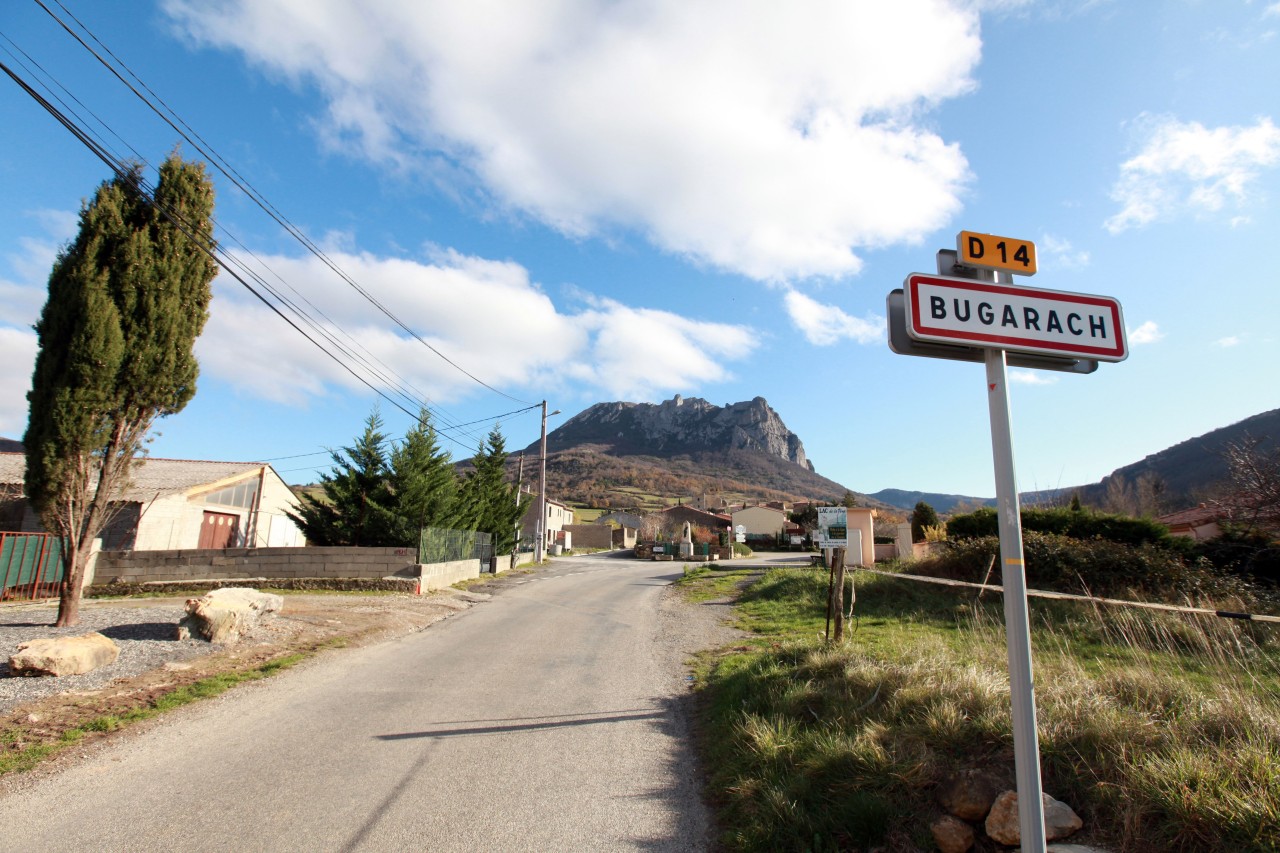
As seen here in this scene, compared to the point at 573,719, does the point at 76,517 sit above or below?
above

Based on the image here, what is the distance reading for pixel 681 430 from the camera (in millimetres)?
166625

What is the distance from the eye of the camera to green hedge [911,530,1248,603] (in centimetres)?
1166

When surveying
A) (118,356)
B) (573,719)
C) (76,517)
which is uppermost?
(118,356)

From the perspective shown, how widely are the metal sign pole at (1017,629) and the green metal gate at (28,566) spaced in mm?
18861

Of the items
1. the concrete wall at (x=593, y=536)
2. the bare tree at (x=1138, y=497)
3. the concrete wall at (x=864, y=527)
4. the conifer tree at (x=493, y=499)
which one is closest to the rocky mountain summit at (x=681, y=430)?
the concrete wall at (x=593, y=536)

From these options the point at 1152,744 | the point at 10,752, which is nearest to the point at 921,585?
the point at 1152,744

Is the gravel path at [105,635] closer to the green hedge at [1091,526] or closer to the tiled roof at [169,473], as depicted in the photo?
the tiled roof at [169,473]

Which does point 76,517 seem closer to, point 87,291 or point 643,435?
point 87,291

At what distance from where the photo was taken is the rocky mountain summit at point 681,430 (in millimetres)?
158750

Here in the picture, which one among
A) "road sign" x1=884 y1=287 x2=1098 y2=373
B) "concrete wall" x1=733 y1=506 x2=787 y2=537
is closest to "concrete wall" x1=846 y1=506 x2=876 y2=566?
"road sign" x1=884 y1=287 x2=1098 y2=373

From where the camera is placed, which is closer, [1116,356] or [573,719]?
[1116,356]

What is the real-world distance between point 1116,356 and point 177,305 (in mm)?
12864

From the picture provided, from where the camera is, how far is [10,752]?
500 cm

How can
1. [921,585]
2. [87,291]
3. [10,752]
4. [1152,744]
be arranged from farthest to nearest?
[921,585]
[87,291]
[10,752]
[1152,744]
